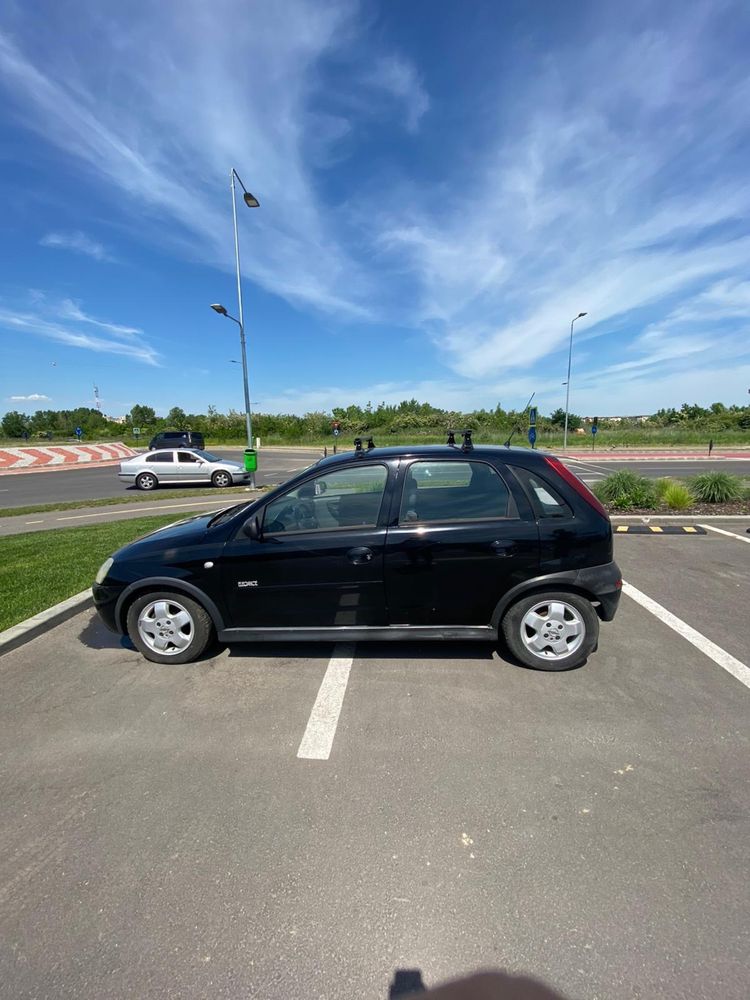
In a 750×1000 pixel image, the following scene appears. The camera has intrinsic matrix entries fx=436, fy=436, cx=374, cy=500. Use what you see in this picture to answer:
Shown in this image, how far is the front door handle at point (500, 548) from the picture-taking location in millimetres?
3164

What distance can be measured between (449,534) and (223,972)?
2.42m

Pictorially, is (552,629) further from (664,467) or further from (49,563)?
(664,467)

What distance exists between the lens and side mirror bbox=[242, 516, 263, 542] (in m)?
3.27

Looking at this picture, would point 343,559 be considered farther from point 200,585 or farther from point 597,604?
point 597,604

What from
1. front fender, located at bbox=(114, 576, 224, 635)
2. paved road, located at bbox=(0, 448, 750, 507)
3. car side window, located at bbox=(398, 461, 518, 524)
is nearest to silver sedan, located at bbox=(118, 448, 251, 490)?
paved road, located at bbox=(0, 448, 750, 507)

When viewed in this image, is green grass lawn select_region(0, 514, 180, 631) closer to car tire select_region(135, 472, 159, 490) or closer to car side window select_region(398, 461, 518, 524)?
car side window select_region(398, 461, 518, 524)

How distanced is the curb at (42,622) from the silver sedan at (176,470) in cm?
1277

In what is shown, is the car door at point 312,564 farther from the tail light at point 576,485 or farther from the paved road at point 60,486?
the paved road at point 60,486

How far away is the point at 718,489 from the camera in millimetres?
8766

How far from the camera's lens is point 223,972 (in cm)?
150

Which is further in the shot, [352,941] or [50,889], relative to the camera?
[50,889]

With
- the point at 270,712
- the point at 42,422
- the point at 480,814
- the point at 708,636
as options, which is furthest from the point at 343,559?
the point at 42,422

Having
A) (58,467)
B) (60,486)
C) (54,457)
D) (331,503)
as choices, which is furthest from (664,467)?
(54,457)

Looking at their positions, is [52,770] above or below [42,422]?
below
